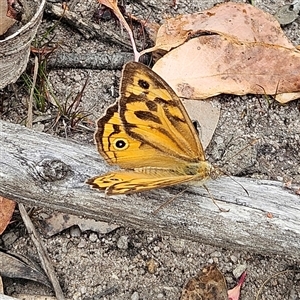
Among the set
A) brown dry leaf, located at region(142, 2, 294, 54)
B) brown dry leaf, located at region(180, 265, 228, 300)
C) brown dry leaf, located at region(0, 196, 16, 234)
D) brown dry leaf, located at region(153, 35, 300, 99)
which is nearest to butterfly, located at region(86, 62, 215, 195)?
brown dry leaf, located at region(180, 265, 228, 300)

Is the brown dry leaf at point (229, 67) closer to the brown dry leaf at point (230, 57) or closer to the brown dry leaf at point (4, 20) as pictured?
the brown dry leaf at point (230, 57)

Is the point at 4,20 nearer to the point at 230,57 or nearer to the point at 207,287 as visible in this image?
the point at 230,57

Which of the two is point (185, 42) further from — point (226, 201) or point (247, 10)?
point (226, 201)

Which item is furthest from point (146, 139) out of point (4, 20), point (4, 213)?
point (4, 20)

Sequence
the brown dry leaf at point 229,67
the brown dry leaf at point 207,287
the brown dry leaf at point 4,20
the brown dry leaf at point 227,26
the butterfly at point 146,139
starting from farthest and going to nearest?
the brown dry leaf at point 227,26
the brown dry leaf at point 229,67
the brown dry leaf at point 4,20
the brown dry leaf at point 207,287
the butterfly at point 146,139

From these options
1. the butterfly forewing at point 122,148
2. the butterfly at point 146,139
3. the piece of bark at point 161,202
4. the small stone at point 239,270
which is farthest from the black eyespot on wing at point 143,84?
the small stone at point 239,270

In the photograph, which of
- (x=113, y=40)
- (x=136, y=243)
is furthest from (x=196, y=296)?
(x=113, y=40)

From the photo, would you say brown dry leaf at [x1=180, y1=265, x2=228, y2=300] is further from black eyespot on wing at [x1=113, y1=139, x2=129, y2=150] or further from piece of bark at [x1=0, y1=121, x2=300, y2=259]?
black eyespot on wing at [x1=113, y1=139, x2=129, y2=150]
